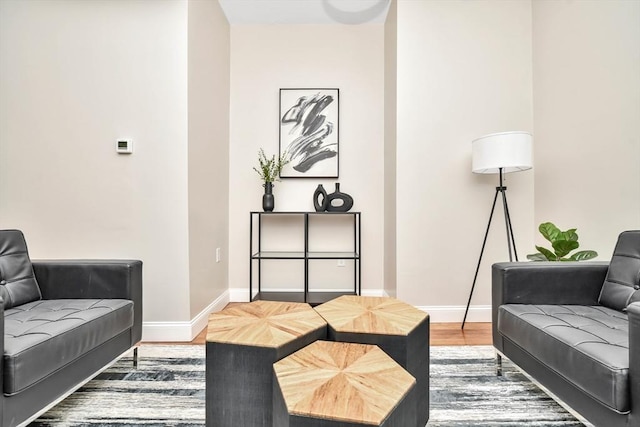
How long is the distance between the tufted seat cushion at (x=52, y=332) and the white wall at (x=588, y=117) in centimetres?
292

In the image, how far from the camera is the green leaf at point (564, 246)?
7.06 ft

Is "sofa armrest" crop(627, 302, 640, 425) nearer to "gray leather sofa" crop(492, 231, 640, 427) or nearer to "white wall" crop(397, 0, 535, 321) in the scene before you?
"gray leather sofa" crop(492, 231, 640, 427)

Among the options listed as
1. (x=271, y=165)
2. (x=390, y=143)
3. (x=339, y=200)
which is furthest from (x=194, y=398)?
(x=390, y=143)

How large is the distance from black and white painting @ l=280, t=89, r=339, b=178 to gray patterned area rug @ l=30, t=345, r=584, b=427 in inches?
78.5

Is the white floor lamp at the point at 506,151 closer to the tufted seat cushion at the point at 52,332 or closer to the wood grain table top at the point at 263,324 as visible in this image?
the wood grain table top at the point at 263,324

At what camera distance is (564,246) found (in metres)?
2.18

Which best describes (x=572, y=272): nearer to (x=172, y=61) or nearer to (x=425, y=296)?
(x=425, y=296)

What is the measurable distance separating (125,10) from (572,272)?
3.28m

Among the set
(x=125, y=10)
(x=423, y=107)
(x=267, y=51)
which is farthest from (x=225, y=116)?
(x=423, y=107)

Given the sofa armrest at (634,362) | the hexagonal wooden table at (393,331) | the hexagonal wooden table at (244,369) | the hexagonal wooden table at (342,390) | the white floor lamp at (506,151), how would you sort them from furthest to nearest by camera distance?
the white floor lamp at (506,151), the hexagonal wooden table at (393,331), the hexagonal wooden table at (244,369), the sofa armrest at (634,362), the hexagonal wooden table at (342,390)

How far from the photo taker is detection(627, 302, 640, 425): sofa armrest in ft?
3.37

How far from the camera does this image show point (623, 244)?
1.78 meters

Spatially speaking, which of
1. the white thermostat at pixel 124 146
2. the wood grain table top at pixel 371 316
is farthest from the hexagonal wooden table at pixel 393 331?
the white thermostat at pixel 124 146

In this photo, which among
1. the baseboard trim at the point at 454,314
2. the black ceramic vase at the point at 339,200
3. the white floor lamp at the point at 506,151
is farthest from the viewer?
the black ceramic vase at the point at 339,200
